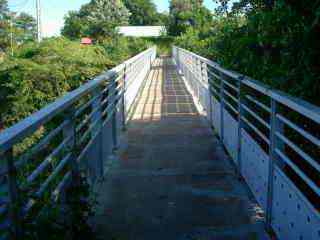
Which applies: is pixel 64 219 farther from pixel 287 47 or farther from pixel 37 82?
pixel 37 82

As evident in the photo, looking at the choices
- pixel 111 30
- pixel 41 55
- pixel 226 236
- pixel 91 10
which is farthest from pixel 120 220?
pixel 91 10

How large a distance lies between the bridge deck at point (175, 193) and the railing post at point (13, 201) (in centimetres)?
163

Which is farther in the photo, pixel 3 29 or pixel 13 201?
pixel 3 29

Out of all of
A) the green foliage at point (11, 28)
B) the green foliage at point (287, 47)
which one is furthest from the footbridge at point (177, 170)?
the green foliage at point (11, 28)

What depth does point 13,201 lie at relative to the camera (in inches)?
103

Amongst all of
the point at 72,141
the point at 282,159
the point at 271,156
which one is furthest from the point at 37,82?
the point at 282,159

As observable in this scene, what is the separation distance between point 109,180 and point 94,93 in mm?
1082

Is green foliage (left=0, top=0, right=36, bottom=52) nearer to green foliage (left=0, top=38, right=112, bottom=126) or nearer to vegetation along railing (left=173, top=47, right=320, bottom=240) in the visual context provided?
green foliage (left=0, top=38, right=112, bottom=126)

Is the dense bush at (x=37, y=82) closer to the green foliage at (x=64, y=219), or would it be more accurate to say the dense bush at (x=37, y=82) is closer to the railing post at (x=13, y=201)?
the green foliage at (x=64, y=219)

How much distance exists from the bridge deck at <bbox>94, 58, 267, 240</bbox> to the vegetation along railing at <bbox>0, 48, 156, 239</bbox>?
1.39 feet

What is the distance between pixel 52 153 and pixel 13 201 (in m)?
0.82

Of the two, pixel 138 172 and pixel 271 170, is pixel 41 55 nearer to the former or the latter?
pixel 138 172

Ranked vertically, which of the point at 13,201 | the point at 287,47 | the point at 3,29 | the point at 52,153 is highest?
the point at 3,29

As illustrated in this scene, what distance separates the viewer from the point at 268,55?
601cm
